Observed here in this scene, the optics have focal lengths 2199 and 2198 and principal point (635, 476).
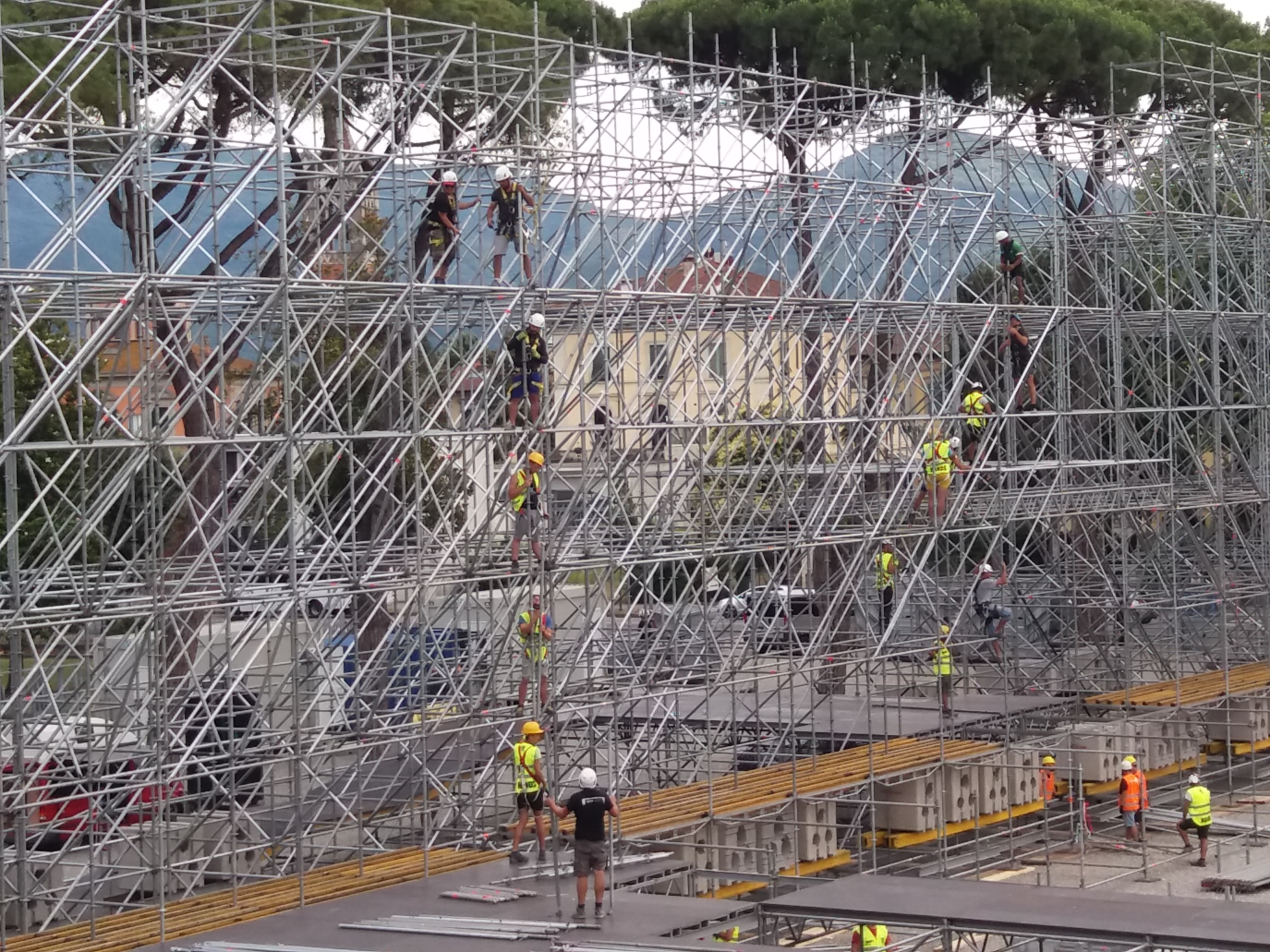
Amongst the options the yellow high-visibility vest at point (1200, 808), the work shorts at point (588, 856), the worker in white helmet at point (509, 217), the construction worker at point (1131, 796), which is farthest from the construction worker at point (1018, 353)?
the work shorts at point (588, 856)

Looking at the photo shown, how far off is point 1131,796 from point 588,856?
10290 millimetres

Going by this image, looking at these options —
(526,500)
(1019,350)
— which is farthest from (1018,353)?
(526,500)

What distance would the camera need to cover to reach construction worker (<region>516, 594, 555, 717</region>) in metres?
22.4

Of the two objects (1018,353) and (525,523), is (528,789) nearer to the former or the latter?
(525,523)

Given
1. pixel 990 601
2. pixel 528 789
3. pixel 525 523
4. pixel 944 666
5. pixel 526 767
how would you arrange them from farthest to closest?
1. pixel 990 601
2. pixel 944 666
3. pixel 525 523
4. pixel 526 767
5. pixel 528 789

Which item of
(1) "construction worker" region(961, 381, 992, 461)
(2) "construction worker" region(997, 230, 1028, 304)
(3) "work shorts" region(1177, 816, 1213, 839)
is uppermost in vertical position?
(2) "construction worker" region(997, 230, 1028, 304)

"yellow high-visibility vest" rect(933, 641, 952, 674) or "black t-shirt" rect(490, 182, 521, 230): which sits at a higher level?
"black t-shirt" rect(490, 182, 521, 230)

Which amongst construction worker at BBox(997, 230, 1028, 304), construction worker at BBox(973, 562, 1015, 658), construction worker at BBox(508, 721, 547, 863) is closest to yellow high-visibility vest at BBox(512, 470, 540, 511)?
construction worker at BBox(508, 721, 547, 863)

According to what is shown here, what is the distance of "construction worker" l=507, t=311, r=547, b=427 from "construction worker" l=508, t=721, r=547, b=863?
12.5 ft

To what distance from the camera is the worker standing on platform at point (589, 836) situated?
1758 cm

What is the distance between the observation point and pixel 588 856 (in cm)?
1775

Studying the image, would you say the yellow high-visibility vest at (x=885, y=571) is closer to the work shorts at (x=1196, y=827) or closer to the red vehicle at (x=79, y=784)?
the work shorts at (x=1196, y=827)

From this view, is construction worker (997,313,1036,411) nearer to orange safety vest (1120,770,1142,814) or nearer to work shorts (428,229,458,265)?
orange safety vest (1120,770,1142,814)

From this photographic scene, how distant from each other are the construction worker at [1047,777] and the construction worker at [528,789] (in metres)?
6.92
